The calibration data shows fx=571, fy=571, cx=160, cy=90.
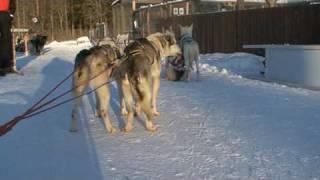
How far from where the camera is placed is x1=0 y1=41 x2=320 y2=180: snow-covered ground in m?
5.42

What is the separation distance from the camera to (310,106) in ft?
28.8

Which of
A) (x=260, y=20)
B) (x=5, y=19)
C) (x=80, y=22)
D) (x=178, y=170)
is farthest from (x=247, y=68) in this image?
(x=80, y=22)

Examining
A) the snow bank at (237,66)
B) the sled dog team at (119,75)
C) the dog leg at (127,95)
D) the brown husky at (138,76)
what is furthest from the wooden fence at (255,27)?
the dog leg at (127,95)

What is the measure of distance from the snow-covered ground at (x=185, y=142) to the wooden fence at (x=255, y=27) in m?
6.97

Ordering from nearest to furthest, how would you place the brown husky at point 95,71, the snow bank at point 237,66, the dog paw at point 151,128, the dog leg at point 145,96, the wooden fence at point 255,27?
the dog leg at point 145,96, the brown husky at point 95,71, the dog paw at point 151,128, the snow bank at point 237,66, the wooden fence at point 255,27

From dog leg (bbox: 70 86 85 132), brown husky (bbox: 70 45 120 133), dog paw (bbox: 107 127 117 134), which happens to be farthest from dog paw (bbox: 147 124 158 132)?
dog leg (bbox: 70 86 85 132)

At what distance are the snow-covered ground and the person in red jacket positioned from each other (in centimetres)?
550

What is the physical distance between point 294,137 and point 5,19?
36.2ft

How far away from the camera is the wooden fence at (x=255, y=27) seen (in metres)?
17.2

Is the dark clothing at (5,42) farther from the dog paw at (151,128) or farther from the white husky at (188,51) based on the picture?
the dog paw at (151,128)

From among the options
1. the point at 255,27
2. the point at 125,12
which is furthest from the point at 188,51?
the point at 125,12

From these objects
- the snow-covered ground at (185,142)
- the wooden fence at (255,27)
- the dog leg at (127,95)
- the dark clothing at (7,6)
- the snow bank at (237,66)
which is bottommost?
the snow-covered ground at (185,142)

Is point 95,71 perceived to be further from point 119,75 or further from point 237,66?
point 237,66

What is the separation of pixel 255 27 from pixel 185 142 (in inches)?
549
